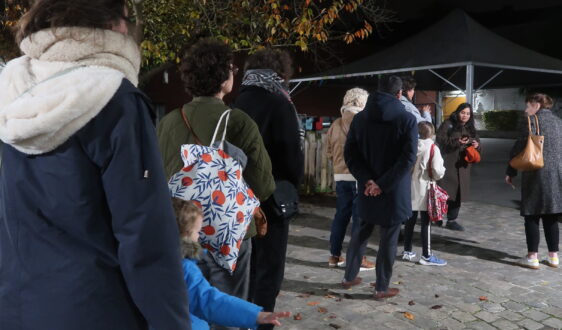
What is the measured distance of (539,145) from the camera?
573 cm

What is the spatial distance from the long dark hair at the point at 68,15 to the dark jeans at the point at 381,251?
3.57 m

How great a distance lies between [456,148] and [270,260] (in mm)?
4670

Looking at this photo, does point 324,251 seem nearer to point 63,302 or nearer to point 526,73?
point 63,302

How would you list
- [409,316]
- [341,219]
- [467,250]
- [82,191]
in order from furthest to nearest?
[467,250] < [341,219] < [409,316] < [82,191]

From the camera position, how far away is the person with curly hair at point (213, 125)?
2.82 m

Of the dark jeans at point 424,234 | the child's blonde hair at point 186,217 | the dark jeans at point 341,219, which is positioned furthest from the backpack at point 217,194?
the dark jeans at point 424,234

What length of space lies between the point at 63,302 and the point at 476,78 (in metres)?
17.9

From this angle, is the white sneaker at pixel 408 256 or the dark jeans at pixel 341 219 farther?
the white sneaker at pixel 408 256

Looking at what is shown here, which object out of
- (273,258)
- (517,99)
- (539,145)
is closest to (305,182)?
(539,145)

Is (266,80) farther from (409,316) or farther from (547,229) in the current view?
(547,229)

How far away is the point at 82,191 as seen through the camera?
1479 millimetres

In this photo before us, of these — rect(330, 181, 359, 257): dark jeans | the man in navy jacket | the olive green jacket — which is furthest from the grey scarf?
Result: rect(330, 181, 359, 257): dark jeans

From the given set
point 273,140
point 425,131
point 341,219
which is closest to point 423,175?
point 425,131

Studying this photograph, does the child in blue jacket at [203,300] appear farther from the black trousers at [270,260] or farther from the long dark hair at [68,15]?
the black trousers at [270,260]
